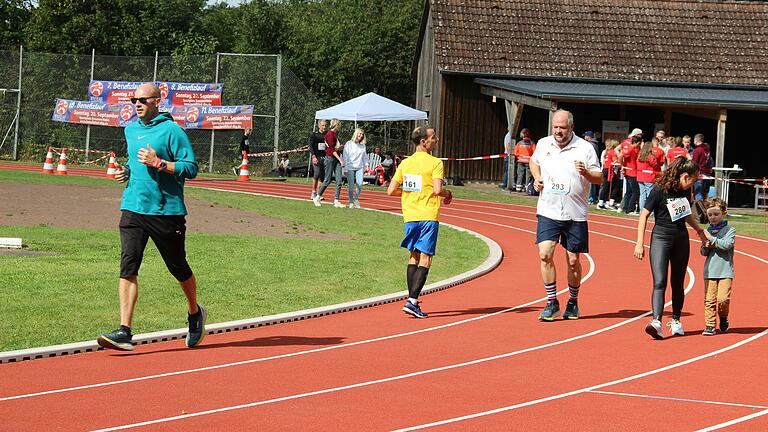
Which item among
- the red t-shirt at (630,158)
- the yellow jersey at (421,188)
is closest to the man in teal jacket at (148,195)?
the yellow jersey at (421,188)

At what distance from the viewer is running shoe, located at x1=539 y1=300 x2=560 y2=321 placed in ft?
40.3

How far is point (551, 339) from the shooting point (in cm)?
1119

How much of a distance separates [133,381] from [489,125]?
33339 millimetres

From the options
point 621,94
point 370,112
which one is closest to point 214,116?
point 370,112

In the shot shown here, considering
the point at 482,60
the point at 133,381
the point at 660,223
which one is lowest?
the point at 133,381

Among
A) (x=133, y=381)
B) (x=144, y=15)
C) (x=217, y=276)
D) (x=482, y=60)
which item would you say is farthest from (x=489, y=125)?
(x=133, y=381)

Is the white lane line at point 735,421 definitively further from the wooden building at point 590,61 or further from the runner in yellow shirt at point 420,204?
the wooden building at point 590,61

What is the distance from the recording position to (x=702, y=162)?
2850cm

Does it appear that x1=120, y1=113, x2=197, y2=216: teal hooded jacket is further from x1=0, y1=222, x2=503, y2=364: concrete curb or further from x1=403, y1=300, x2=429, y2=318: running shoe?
x1=403, y1=300, x2=429, y2=318: running shoe

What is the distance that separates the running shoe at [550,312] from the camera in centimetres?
1228

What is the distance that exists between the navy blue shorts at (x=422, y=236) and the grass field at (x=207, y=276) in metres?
1.15

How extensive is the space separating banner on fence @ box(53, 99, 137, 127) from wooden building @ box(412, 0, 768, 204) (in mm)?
10285

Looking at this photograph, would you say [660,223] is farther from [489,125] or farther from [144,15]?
[144,15]

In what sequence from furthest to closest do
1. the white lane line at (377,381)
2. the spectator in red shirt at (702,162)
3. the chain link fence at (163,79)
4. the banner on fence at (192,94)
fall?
1. the banner on fence at (192,94)
2. the chain link fence at (163,79)
3. the spectator in red shirt at (702,162)
4. the white lane line at (377,381)
